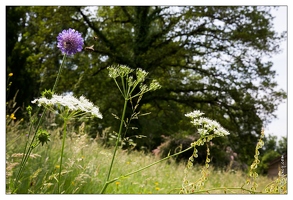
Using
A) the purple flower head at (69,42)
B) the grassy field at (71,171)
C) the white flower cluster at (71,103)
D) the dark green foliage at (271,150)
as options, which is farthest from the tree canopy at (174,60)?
the white flower cluster at (71,103)

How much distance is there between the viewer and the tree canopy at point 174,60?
→ 6777mm

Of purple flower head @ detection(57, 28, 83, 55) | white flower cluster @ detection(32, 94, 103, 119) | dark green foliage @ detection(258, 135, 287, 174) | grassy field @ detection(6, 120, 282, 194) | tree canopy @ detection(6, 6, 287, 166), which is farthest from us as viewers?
tree canopy @ detection(6, 6, 287, 166)

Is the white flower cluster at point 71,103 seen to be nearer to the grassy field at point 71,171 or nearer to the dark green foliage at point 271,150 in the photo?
the grassy field at point 71,171

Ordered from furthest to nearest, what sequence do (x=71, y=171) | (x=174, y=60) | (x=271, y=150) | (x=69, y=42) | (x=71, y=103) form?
(x=174, y=60)
(x=271, y=150)
(x=71, y=171)
(x=69, y=42)
(x=71, y=103)

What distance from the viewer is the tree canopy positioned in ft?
22.2

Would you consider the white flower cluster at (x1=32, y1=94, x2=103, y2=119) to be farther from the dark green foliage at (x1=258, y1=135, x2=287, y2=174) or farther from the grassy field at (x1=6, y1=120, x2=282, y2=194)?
the dark green foliage at (x1=258, y1=135, x2=287, y2=174)

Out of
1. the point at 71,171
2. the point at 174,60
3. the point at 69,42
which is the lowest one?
the point at 71,171

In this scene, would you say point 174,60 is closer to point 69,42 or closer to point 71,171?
point 71,171

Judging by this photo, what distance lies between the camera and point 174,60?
751cm

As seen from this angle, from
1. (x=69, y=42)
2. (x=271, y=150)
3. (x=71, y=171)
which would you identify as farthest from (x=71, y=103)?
(x=271, y=150)

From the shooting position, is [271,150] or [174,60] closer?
[271,150]

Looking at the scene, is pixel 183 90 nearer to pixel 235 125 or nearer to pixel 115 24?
pixel 235 125

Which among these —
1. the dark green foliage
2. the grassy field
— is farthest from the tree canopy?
the grassy field
